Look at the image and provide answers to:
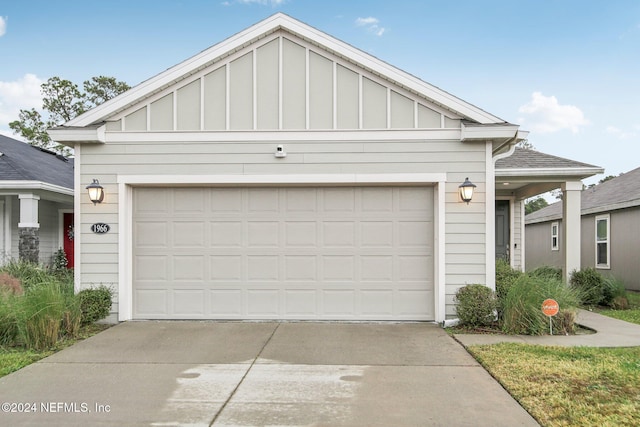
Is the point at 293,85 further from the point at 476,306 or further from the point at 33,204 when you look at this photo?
the point at 33,204

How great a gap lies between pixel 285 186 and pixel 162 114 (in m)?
2.27

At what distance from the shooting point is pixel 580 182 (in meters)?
10.0

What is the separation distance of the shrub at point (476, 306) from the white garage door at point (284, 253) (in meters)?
0.62

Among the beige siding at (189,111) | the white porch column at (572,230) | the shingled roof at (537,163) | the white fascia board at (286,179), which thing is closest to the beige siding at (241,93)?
the beige siding at (189,111)

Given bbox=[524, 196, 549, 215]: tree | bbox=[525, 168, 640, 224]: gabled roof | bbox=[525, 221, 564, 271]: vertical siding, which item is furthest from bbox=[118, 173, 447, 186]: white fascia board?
bbox=[524, 196, 549, 215]: tree

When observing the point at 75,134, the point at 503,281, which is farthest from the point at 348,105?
the point at 75,134

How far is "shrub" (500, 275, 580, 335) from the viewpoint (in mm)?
6621

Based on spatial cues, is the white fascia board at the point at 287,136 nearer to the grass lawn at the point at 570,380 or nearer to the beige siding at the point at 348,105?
the beige siding at the point at 348,105

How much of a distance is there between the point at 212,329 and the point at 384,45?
12694mm

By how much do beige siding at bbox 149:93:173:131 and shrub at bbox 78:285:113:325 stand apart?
267 cm

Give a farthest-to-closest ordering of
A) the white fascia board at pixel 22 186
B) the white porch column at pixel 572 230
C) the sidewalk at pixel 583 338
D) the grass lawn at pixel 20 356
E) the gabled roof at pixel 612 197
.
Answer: the gabled roof at pixel 612 197 < the white porch column at pixel 572 230 < the white fascia board at pixel 22 186 < the sidewalk at pixel 583 338 < the grass lawn at pixel 20 356

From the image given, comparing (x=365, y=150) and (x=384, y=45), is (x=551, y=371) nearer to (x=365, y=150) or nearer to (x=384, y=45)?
(x=365, y=150)

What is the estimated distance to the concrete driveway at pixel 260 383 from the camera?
3.71 meters

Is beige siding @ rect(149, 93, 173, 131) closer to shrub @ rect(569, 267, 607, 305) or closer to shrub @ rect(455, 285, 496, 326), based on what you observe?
shrub @ rect(455, 285, 496, 326)
